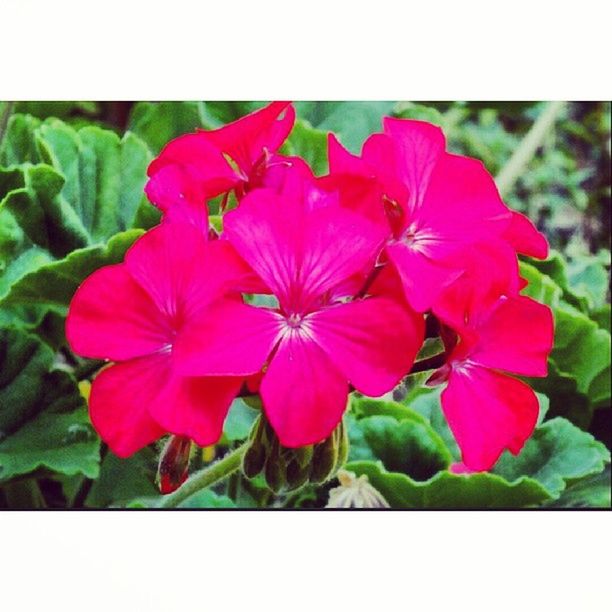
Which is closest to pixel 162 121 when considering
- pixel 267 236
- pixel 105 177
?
pixel 105 177

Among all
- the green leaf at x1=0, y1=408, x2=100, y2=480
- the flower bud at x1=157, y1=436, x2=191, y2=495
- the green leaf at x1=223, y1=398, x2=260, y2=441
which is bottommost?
the green leaf at x1=0, y1=408, x2=100, y2=480

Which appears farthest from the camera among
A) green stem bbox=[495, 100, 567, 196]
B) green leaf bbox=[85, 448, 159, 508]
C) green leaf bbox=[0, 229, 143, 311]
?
green stem bbox=[495, 100, 567, 196]

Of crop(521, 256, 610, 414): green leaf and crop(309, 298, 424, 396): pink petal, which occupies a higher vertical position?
crop(309, 298, 424, 396): pink petal

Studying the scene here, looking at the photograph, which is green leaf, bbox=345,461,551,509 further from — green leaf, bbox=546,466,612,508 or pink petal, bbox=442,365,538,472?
pink petal, bbox=442,365,538,472

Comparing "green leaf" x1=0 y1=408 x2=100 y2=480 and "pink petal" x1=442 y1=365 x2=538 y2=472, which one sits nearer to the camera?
"pink petal" x1=442 y1=365 x2=538 y2=472

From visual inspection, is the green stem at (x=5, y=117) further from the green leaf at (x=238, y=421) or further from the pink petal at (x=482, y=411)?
the pink petal at (x=482, y=411)

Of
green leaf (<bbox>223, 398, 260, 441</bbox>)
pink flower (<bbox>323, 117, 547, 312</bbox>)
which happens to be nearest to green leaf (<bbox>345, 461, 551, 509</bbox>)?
green leaf (<bbox>223, 398, 260, 441</bbox>)

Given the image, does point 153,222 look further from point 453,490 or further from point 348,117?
point 453,490
